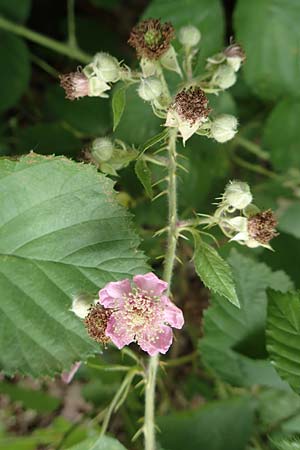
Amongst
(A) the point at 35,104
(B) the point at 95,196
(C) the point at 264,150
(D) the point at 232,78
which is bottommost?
(B) the point at 95,196

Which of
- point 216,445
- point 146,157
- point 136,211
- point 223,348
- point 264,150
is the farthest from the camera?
point 264,150

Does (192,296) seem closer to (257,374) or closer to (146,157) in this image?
(257,374)

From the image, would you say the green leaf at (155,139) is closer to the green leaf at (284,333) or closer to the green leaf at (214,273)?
the green leaf at (214,273)

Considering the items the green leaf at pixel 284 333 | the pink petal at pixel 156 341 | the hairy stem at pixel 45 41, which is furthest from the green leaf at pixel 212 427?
the hairy stem at pixel 45 41

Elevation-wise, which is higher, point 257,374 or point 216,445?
point 257,374

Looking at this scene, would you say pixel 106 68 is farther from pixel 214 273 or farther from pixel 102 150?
pixel 214 273

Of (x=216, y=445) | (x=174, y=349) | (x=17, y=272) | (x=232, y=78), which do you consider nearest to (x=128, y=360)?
(x=216, y=445)
